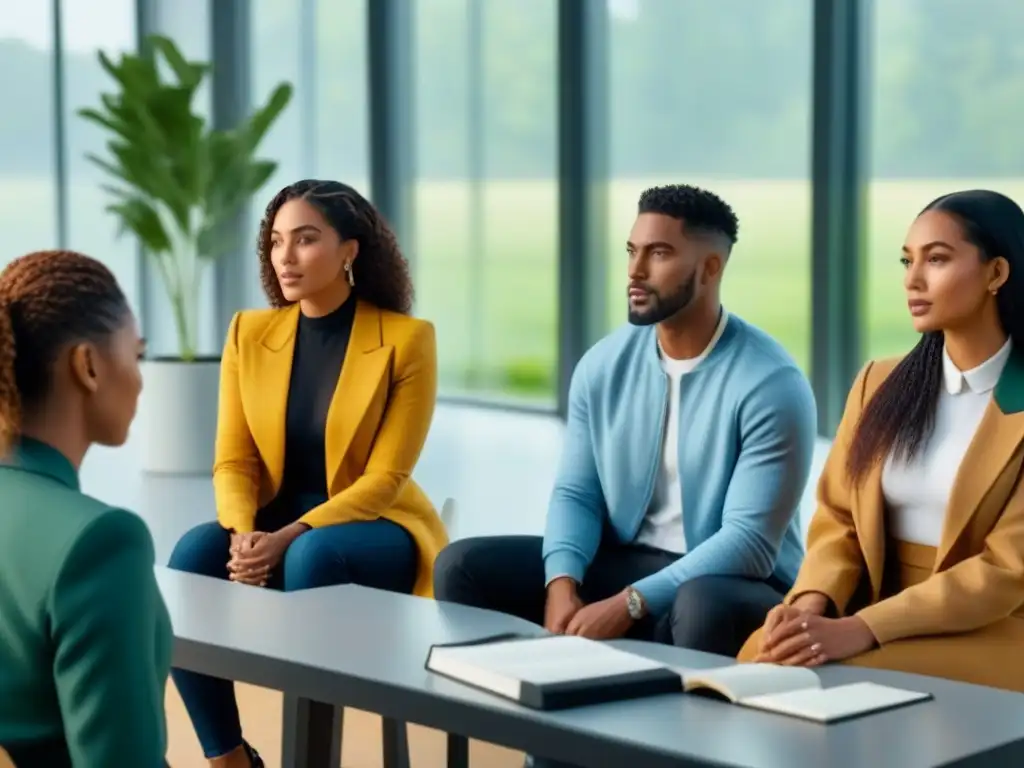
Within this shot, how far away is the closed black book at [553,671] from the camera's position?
7.09 feet

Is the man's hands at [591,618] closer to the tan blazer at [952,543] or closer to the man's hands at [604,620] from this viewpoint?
the man's hands at [604,620]

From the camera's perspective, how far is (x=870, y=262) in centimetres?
705

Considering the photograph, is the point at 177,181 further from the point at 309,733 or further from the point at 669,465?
the point at 309,733

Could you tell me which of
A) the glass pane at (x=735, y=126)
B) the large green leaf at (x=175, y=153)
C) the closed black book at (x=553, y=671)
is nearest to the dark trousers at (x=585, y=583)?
the closed black book at (x=553, y=671)

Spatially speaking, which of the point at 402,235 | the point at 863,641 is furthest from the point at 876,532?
the point at 402,235

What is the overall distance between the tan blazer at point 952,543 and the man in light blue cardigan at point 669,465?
0.27 m

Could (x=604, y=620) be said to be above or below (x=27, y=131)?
below

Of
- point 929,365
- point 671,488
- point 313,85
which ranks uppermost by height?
point 313,85

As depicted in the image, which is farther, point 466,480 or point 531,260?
point 531,260

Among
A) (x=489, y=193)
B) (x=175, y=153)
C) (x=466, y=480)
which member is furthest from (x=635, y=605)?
(x=489, y=193)

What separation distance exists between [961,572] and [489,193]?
21.5 feet

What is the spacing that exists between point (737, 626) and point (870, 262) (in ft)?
14.0

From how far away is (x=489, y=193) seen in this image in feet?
29.9

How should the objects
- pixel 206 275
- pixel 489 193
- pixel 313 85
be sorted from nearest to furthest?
pixel 489 193 → pixel 313 85 → pixel 206 275
